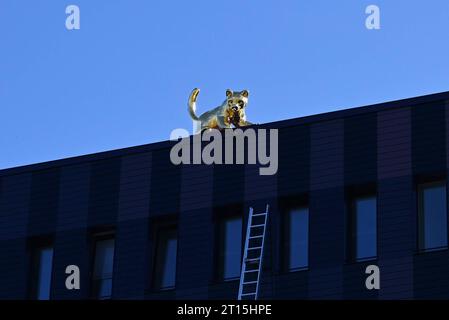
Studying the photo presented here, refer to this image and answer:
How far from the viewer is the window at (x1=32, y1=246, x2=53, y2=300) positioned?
44.0m

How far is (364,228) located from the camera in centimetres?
4025

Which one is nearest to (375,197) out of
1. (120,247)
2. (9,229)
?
(120,247)

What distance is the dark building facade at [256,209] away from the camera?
39.5m

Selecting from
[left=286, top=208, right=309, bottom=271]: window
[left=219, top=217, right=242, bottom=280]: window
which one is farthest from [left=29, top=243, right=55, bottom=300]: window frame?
[left=286, top=208, right=309, bottom=271]: window

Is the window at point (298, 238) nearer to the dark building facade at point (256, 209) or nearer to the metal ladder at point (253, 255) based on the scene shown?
the dark building facade at point (256, 209)

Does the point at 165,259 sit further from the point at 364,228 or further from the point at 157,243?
the point at 364,228

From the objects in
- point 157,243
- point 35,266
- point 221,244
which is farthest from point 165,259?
point 35,266

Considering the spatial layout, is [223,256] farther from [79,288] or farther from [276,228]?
[79,288]

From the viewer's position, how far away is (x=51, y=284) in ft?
143

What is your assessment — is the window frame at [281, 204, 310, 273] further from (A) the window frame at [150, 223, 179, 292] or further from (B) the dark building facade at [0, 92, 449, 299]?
(A) the window frame at [150, 223, 179, 292]

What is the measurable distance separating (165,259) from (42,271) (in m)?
3.76

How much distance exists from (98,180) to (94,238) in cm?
156

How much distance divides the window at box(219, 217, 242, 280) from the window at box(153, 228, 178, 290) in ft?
4.61

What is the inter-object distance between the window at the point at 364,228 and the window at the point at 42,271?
8.71 meters
